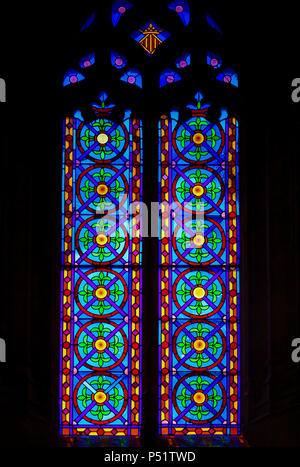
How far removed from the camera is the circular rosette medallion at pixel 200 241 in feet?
19.6

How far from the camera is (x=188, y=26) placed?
6312 millimetres

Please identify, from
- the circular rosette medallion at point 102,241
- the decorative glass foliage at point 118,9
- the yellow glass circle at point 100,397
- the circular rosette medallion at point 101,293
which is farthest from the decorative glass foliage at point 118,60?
the yellow glass circle at point 100,397

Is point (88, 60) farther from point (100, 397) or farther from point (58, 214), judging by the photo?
point (100, 397)

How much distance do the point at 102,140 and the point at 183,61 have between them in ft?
2.63

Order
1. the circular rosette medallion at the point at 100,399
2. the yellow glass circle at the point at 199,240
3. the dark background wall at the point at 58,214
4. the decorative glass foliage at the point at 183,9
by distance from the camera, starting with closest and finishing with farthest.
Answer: the dark background wall at the point at 58,214 < the circular rosette medallion at the point at 100,399 < the yellow glass circle at the point at 199,240 < the decorative glass foliage at the point at 183,9

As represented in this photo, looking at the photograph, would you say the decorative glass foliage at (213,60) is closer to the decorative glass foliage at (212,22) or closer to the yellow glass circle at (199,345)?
the decorative glass foliage at (212,22)

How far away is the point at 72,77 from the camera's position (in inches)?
246

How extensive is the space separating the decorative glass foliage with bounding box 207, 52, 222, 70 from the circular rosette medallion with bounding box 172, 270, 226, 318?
1.43 m

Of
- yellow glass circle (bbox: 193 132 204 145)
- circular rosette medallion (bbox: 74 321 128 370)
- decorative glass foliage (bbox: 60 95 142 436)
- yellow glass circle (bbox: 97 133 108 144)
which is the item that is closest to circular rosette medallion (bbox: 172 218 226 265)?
decorative glass foliage (bbox: 60 95 142 436)

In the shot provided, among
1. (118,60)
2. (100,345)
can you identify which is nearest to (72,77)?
(118,60)

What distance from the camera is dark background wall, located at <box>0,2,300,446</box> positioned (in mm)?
5660

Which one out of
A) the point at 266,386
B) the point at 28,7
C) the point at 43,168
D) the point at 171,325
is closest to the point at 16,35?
the point at 28,7

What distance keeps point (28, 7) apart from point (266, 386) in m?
2.90

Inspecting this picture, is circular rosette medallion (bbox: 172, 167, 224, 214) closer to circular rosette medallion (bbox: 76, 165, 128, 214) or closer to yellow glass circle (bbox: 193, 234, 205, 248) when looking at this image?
yellow glass circle (bbox: 193, 234, 205, 248)
